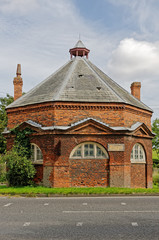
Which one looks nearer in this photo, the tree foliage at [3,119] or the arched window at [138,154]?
the arched window at [138,154]

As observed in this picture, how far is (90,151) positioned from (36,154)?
388 cm

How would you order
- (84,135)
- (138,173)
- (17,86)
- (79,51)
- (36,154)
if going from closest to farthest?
(84,135)
(36,154)
(138,173)
(17,86)
(79,51)

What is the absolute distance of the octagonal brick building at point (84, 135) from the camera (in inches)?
737

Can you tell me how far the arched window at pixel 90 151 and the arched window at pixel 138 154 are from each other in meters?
2.62

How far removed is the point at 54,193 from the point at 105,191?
2817mm

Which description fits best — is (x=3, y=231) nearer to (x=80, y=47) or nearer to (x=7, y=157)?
(x=7, y=157)

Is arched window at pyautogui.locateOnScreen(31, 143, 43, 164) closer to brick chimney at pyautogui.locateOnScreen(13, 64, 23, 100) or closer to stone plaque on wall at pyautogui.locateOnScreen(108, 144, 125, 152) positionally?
stone plaque on wall at pyautogui.locateOnScreen(108, 144, 125, 152)

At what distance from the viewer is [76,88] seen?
20844mm

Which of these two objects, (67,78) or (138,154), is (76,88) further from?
(138,154)

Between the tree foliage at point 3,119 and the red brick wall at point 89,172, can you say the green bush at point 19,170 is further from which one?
the tree foliage at point 3,119

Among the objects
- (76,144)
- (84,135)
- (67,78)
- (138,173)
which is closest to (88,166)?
(76,144)

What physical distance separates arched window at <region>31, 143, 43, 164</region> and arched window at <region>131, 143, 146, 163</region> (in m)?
6.54

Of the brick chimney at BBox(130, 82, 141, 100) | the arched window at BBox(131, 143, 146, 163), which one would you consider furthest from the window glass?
the brick chimney at BBox(130, 82, 141, 100)

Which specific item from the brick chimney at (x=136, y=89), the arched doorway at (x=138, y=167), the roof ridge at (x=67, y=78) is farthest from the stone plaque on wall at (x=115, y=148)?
the brick chimney at (x=136, y=89)
